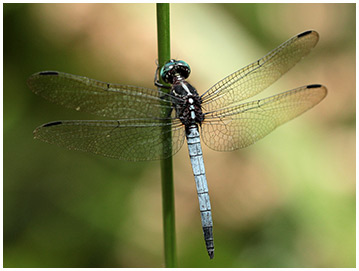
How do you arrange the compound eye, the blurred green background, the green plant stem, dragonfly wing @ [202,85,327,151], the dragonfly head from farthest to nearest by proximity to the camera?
the blurred green background < dragonfly wing @ [202,85,327,151] < the dragonfly head < the compound eye < the green plant stem

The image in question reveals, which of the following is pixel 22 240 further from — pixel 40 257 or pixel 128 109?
pixel 128 109

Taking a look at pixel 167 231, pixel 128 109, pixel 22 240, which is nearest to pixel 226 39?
pixel 128 109

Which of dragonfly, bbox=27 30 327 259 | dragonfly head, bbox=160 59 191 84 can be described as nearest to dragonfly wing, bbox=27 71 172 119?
dragonfly, bbox=27 30 327 259

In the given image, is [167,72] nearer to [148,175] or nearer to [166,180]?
[166,180]

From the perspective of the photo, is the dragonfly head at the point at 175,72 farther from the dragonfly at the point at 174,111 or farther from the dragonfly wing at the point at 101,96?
the dragonfly wing at the point at 101,96

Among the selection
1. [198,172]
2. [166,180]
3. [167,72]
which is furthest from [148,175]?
[166,180]

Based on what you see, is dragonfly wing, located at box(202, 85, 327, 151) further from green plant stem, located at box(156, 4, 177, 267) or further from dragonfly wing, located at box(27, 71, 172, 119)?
green plant stem, located at box(156, 4, 177, 267)

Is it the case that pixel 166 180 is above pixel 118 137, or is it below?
below
